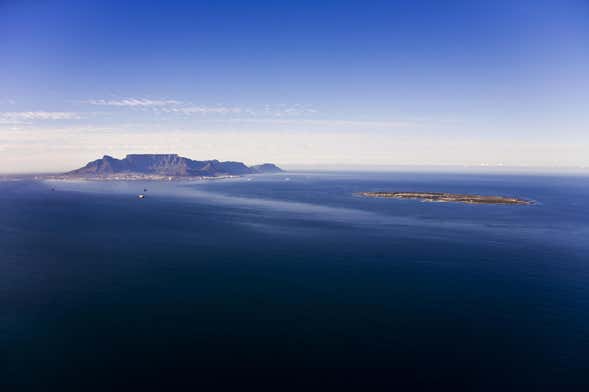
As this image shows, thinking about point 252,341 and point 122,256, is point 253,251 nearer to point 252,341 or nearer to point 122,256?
point 122,256

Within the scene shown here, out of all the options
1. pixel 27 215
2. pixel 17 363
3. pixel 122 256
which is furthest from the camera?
pixel 27 215

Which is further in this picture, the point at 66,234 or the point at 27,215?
the point at 27,215

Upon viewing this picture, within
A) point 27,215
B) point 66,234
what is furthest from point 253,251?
point 27,215

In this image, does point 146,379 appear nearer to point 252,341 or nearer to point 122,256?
point 252,341

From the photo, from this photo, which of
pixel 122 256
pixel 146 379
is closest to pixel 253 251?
pixel 122 256

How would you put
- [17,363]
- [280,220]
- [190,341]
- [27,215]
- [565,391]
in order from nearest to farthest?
[565,391] → [17,363] → [190,341] → [280,220] → [27,215]

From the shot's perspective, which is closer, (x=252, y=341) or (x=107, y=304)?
(x=252, y=341)
